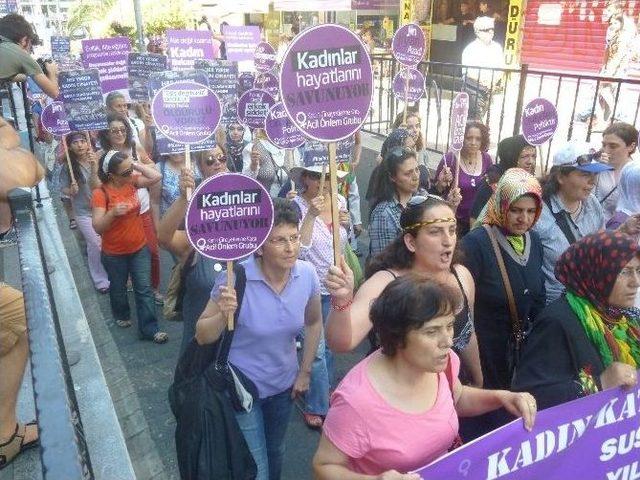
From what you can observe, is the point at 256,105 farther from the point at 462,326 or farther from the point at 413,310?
the point at 413,310

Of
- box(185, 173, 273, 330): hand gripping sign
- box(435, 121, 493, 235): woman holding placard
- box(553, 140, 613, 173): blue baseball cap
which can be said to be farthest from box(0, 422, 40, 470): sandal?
box(435, 121, 493, 235): woman holding placard

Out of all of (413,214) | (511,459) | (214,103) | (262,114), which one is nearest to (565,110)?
(262,114)

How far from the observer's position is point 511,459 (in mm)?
1979

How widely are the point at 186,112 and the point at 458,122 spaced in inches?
92.6

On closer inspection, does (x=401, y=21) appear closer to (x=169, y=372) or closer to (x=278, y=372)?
(x=169, y=372)

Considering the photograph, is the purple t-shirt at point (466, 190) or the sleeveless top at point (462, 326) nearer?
the sleeveless top at point (462, 326)

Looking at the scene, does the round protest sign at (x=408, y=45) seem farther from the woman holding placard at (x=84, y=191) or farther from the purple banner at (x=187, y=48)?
the woman holding placard at (x=84, y=191)

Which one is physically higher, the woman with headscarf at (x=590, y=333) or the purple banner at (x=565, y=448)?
the woman with headscarf at (x=590, y=333)

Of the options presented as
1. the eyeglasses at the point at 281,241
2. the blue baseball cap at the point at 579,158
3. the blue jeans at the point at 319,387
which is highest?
the blue baseball cap at the point at 579,158

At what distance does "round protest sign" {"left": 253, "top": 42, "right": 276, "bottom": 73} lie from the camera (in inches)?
352

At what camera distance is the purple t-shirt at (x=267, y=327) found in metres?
2.69

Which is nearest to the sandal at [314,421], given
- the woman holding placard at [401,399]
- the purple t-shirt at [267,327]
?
the purple t-shirt at [267,327]

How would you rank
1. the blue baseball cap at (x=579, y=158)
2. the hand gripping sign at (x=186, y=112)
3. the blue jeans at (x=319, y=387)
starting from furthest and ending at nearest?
1. the hand gripping sign at (x=186, y=112)
2. the blue jeans at (x=319, y=387)
3. the blue baseball cap at (x=579, y=158)

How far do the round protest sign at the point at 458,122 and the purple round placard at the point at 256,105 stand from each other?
218 centimetres
